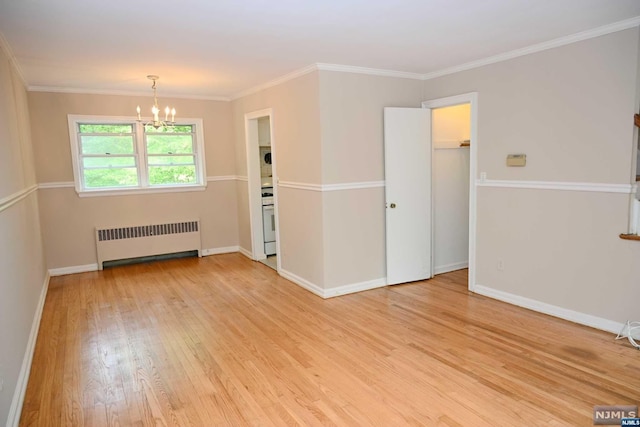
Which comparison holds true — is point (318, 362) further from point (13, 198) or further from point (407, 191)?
point (13, 198)

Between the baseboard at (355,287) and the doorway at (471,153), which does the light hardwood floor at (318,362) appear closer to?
the baseboard at (355,287)

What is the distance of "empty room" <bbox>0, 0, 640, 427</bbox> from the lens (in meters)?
2.64

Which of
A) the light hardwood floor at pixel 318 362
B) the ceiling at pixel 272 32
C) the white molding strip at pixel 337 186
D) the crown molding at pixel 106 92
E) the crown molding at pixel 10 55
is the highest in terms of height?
Result: the crown molding at pixel 106 92

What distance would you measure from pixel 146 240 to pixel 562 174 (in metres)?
5.38

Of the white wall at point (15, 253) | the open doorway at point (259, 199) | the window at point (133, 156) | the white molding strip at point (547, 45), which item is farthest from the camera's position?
the open doorway at point (259, 199)

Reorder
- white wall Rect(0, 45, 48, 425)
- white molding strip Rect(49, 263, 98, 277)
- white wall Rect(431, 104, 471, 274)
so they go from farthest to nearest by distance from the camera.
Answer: white molding strip Rect(49, 263, 98, 277) → white wall Rect(431, 104, 471, 274) → white wall Rect(0, 45, 48, 425)

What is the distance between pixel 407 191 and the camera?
→ 473 cm

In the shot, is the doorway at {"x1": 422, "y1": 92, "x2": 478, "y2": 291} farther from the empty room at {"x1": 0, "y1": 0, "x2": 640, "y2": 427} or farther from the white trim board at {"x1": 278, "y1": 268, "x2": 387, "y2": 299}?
the white trim board at {"x1": 278, "y1": 268, "x2": 387, "y2": 299}

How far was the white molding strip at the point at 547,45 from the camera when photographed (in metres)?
3.11

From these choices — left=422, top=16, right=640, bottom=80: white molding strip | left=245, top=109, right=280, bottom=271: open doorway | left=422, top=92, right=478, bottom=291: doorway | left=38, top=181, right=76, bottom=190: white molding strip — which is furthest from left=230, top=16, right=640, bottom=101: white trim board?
left=38, top=181, right=76, bottom=190: white molding strip

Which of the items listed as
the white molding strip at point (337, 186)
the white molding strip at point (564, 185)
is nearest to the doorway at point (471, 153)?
the white molding strip at point (564, 185)

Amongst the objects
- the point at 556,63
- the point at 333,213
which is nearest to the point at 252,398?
the point at 333,213

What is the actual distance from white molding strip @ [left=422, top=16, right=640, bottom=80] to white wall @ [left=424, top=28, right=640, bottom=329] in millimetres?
41

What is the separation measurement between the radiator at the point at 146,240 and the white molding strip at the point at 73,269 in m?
0.11
